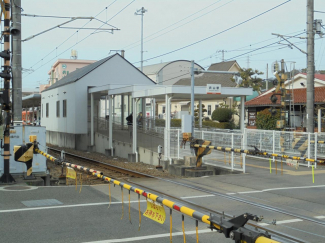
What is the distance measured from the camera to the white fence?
15.1 metres

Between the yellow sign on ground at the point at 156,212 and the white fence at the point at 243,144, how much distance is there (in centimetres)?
852

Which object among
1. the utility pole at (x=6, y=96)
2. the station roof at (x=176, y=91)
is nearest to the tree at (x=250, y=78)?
the station roof at (x=176, y=91)

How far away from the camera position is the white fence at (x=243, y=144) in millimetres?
15094

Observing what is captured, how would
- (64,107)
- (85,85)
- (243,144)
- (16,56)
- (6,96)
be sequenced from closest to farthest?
(6,96) < (243,144) < (16,56) < (85,85) < (64,107)

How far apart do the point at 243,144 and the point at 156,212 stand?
9403 millimetres

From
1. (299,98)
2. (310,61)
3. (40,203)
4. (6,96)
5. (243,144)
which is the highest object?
(310,61)

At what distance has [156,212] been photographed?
610cm

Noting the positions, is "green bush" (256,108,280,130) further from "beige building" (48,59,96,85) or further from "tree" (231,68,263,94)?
"beige building" (48,59,96,85)

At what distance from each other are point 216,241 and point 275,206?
3.05 m

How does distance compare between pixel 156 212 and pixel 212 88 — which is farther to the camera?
pixel 212 88

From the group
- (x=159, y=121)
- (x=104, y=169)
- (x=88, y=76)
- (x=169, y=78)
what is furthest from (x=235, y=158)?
(x=169, y=78)

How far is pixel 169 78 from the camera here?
65500mm

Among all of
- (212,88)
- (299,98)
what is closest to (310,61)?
(212,88)

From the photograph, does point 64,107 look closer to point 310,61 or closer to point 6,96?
point 310,61
